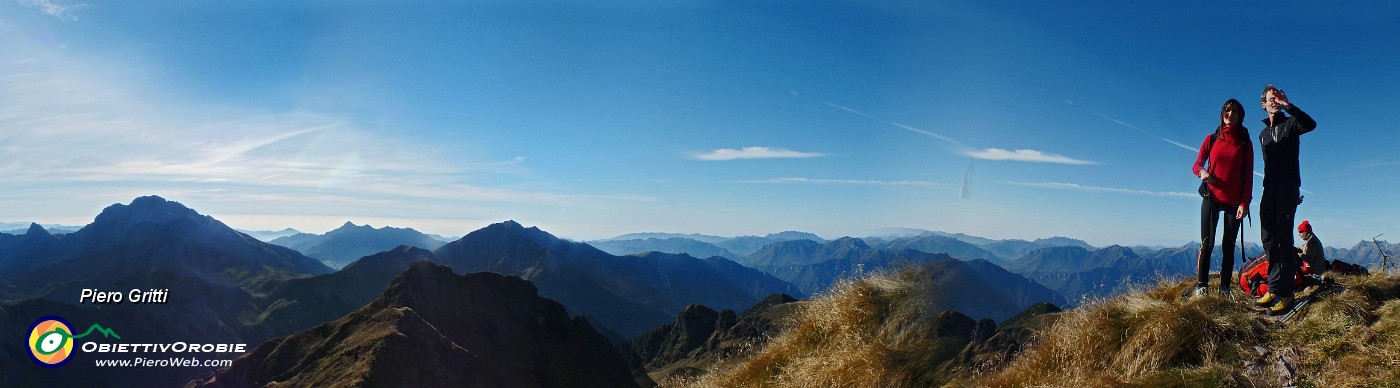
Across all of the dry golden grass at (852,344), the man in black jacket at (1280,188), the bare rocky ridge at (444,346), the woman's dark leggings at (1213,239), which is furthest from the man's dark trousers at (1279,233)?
the bare rocky ridge at (444,346)

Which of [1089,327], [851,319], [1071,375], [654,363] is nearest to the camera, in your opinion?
[1071,375]

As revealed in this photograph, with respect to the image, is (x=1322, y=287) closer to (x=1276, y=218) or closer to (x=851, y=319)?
(x=1276, y=218)

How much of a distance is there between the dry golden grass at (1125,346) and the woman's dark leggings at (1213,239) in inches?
25.5

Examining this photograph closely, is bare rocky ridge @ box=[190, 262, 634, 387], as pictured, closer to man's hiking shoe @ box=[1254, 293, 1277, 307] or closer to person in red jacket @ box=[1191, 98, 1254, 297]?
person in red jacket @ box=[1191, 98, 1254, 297]

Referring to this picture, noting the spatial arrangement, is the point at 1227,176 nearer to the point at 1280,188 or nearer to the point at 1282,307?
the point at 1280,188

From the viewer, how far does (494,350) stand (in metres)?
109

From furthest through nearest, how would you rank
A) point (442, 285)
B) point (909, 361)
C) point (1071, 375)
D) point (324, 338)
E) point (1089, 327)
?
point (442, 285), point (324, 338), point (909, 361), point (1089, 327), point (1071, 375)

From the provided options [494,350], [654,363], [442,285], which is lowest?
[654,363]

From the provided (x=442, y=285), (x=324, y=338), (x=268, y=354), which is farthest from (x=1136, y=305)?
(x=442, y=285)

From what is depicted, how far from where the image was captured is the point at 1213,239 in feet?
30.5

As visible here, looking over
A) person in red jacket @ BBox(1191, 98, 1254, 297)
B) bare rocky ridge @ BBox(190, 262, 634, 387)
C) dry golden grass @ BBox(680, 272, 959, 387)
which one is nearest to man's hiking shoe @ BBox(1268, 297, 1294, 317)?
person in red jacket @ BBox(1191, 98, 1254, 297)

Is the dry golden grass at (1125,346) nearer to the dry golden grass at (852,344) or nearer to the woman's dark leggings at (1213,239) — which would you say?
the dry golden grass at (852,344)

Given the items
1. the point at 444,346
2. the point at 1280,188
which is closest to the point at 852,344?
the point at 1280,188

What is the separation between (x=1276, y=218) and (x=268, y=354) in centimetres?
10593
